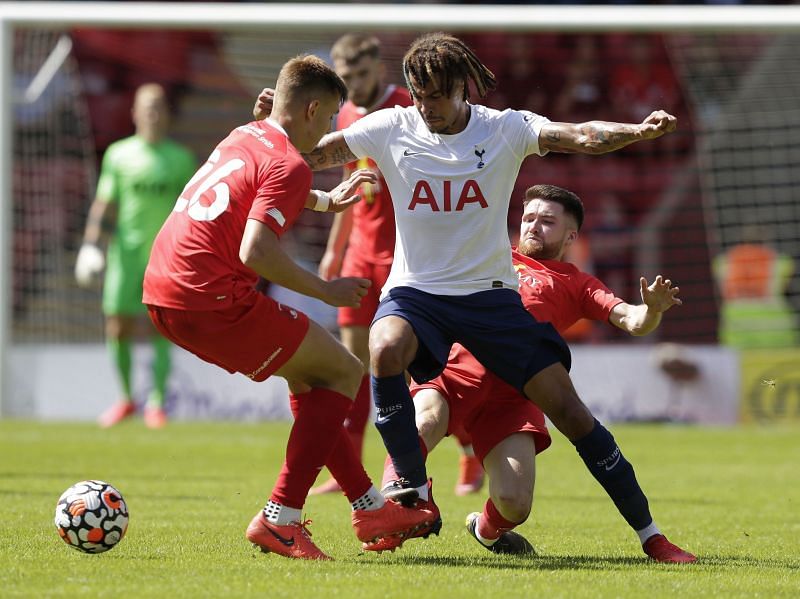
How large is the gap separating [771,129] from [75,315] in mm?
8260

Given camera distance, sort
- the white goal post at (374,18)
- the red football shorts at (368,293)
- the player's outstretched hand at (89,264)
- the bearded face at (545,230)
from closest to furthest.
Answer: the bearded face at (545,230)
the red football shorts at (368,293)
the white goal post at (374,18)
the player's outstretched hand at (89,264)

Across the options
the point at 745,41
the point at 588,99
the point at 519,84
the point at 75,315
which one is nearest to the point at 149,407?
the point at 75,315

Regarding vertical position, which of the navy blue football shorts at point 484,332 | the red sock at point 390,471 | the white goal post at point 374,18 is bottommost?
the red sock at point 390,471

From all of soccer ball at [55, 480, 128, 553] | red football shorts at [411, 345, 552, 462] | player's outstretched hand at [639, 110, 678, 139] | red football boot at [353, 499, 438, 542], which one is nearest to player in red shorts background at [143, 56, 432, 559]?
red football boot at [353, 499, 438, 542]

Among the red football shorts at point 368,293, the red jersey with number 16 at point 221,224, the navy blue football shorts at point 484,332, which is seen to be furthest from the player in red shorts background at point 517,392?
the red football shorts at point 368,293

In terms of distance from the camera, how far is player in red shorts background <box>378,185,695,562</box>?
541cm

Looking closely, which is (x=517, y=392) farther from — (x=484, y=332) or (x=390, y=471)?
(x=390, y=471)

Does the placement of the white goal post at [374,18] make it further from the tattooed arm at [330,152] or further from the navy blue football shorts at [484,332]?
the navy blue football shorts at [484,332]

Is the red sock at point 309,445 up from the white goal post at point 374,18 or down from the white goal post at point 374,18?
down

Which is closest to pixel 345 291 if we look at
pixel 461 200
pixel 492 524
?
Answer: pixel 461 200

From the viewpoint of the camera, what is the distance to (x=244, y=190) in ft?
16.5

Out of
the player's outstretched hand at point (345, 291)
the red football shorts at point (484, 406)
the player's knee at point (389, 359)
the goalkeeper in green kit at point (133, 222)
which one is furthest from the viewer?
the goalkeeper in green kit at point (133, 222)

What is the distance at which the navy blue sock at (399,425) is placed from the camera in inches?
201

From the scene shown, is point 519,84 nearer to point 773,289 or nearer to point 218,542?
point 773,289
